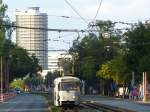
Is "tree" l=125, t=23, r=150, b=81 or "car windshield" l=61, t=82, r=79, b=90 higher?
"tree" l=125, t=23, r=150, b=81

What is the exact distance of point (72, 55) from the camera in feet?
528

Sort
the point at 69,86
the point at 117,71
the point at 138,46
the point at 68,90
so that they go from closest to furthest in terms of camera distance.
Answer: the point at 68,90 < the point at 69,86 < the point at 138,46 < the point at 117,71

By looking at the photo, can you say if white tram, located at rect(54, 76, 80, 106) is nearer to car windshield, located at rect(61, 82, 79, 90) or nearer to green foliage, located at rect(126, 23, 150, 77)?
car windshield, located at rect(61, 82, 79, 90)

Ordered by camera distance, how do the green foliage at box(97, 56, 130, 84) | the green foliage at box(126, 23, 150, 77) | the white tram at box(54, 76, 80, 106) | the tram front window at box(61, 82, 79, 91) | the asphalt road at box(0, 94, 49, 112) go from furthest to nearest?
the green foliage at box(97, 56, 130, 84) < the green foliage at box(126, 23, 150, 77) < the tram front window at box(61, 82, 79, 91) < the white tram at box(54, 76, 80, 106) < the asphalt road at box(0, 94, 49, 112)

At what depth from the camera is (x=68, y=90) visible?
58.0m

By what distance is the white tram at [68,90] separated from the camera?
57.9m

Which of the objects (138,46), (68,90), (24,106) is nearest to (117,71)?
(138,46)

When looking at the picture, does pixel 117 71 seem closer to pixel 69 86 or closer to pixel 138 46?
pixel 138 46

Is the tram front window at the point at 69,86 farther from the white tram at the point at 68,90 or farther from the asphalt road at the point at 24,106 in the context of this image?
the asphalt road at the point at 24,106

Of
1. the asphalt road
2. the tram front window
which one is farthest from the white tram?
the asphalt road

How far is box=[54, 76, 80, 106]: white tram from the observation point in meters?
57.9

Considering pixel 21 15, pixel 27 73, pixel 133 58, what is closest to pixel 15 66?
pixel 27 73

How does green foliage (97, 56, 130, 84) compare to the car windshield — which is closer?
the car windshield

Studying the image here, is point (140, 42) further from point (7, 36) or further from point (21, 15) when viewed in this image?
point (7, 36)
